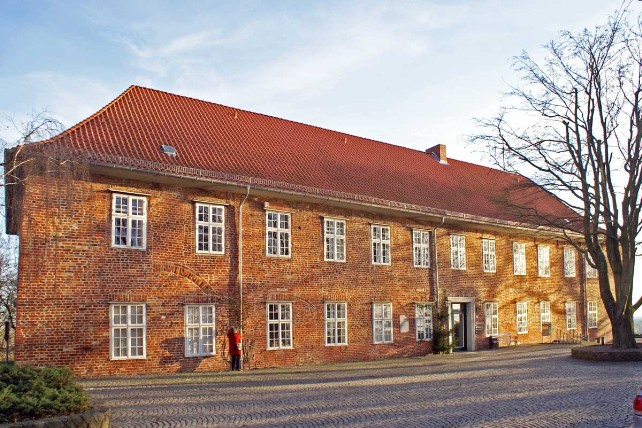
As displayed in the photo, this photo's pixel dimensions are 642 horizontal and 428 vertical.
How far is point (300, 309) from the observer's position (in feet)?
72.0

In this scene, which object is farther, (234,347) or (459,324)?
(459,324)

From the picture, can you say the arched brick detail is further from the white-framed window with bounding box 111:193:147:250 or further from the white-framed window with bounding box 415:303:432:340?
the white-framed window with bounding box 415:303:432:340

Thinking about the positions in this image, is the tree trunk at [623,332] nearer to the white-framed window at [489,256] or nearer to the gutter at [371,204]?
the gutter at [371,204]

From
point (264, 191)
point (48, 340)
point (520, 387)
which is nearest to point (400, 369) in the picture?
point (520, 387)

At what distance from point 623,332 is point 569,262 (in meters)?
11.3

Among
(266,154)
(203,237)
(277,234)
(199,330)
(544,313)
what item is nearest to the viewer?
(199,330)

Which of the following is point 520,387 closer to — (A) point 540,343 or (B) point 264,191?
(B) point 264,191

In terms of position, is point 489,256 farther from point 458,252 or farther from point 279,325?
point 279,325

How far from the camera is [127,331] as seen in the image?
712 inches

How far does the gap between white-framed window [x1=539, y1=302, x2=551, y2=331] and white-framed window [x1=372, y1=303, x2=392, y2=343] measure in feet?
35.2

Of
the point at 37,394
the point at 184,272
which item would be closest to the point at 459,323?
the point at 184,272

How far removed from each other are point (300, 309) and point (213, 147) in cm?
615

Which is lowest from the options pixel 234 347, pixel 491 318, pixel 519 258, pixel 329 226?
pixel 234 347

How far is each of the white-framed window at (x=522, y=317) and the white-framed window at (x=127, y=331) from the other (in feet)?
61.6
